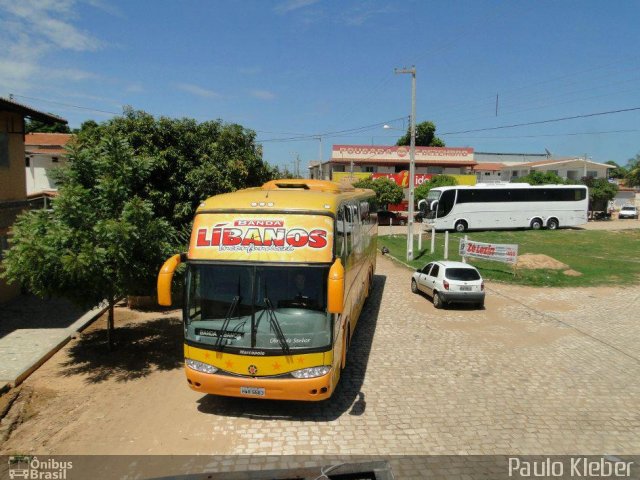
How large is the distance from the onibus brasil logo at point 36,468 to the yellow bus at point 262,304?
2117mm

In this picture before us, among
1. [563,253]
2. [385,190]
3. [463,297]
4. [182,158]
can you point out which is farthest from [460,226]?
[182,158]

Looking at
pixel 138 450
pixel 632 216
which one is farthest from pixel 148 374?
pixel 632 216

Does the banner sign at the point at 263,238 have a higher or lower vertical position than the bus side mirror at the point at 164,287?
higher

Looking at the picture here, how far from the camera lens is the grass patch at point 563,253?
68.4 feet

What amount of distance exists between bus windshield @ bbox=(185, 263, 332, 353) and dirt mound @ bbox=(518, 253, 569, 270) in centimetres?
1804

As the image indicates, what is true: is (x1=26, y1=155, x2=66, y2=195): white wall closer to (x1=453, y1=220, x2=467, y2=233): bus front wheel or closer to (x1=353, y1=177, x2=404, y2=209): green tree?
(x1=353, y1=177, x2=404, y2=209): green tree

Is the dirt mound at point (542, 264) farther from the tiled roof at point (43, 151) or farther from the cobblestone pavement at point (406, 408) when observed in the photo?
the tiled roof at point (43, 151)

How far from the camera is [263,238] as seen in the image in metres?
7.71

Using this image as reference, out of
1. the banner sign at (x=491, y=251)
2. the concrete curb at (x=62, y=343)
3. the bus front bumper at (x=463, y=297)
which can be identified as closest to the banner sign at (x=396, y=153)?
the banner sign at (x=491, y=251)

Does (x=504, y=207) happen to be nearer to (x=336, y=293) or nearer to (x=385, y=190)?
(x=385, y=190)

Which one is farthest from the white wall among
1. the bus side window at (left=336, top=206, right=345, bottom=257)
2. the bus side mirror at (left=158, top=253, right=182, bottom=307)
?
the bus side window at (left=336, top=206, right=345, bottom=257)

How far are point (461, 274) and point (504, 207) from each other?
25.3 metres

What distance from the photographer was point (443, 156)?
5666 centimetres

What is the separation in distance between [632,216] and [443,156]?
866 inches
